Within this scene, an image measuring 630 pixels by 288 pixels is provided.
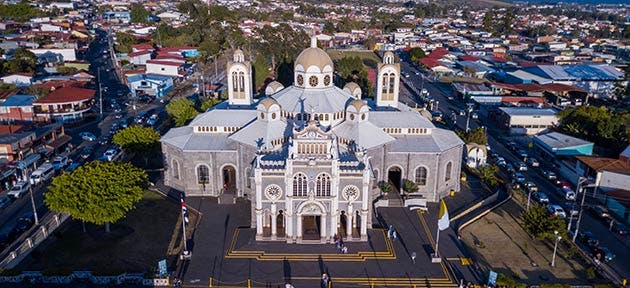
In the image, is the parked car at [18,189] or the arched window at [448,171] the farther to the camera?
the arched window at [448,171]

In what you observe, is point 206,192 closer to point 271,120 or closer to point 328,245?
point 271,120

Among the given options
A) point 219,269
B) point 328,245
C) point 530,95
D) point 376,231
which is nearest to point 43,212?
point 219,269

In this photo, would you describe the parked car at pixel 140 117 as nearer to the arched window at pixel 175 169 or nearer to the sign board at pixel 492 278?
the arched window at pixel 175 169

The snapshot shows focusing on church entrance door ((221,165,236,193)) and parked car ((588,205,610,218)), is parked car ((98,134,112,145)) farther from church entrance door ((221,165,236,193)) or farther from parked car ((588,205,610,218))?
parked car ((588,205,610,218))

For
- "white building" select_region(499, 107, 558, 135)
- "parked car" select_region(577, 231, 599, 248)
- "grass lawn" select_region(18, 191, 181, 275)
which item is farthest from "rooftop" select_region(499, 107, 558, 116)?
"grass lawn" select_region(18, 191, 181, 275)

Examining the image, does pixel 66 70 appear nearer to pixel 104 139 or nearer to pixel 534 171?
pixel 104 139

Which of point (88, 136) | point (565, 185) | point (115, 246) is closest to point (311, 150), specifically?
point (115, 246)

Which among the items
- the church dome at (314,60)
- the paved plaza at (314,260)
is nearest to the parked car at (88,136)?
the paved plaza at (314,260)
